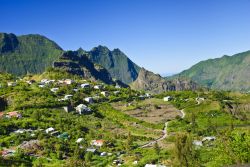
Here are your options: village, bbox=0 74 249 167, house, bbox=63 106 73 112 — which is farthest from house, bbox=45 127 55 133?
house, bbox=63 106 73 112

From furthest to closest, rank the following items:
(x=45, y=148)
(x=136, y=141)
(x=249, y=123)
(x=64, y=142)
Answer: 1. (x=249, y=123)
2. (x=136, y=141)
3. (x=64, y=142)
4. (x=45, y=148)

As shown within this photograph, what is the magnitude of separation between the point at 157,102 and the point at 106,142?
242ft

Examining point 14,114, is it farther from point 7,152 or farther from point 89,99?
point 89,99

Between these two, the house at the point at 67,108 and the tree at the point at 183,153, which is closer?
the tree at the point at 183,153

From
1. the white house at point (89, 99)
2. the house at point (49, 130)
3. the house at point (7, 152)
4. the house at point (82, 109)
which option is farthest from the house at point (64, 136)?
the white house at point (89, 99)

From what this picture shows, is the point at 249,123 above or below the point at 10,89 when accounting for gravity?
below

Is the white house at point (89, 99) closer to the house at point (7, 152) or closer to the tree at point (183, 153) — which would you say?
the house at point (7, 152)

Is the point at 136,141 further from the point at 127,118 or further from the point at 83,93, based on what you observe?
the point at 83,93

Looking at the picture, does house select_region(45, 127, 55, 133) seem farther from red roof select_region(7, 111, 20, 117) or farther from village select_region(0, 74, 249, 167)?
red roof select_region(7, 111, 20, 117)

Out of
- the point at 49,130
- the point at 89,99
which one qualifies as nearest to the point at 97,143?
the point at 49,130

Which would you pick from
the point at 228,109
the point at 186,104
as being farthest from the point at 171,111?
the point at 228,109

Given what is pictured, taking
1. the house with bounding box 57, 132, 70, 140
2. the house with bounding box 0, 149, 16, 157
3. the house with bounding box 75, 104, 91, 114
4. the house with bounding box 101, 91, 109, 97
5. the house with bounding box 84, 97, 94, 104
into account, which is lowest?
the house with bounding box 0, 149, 16, 157

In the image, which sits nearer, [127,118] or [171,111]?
[127,118]

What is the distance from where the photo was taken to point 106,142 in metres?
112
